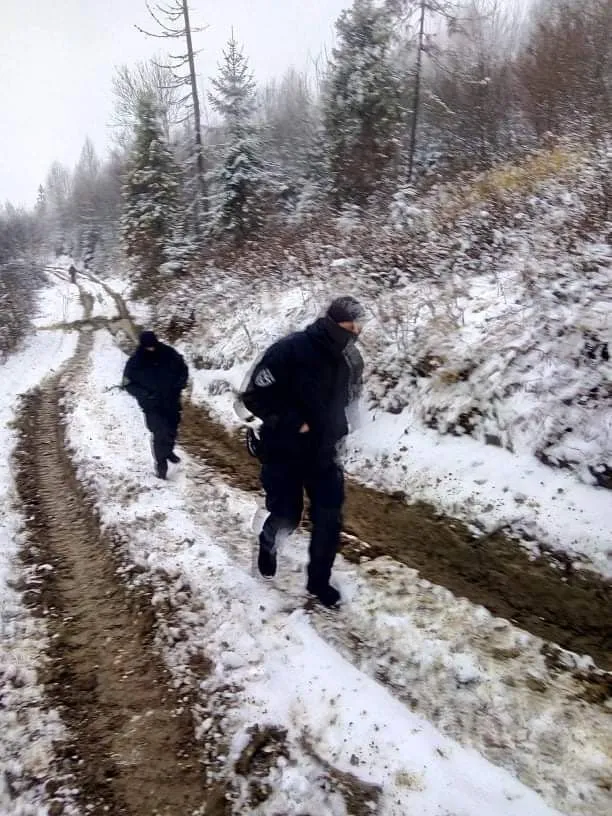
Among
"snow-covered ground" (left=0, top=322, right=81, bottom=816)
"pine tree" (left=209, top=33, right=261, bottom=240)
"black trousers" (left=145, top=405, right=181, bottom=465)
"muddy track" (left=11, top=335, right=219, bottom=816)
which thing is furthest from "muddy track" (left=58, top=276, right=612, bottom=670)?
"pine tree" (left=209, top=33, right=261, bottom=240)

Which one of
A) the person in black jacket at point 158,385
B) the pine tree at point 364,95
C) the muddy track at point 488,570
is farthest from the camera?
the pine tree at point 364,95

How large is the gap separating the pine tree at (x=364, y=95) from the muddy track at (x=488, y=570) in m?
15.2

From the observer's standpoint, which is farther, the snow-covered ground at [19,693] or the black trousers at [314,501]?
the black trousers at [314,501]

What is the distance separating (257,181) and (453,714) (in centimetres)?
1867

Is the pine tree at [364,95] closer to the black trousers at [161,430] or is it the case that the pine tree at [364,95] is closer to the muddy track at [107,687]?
the black trousers at [161,430]

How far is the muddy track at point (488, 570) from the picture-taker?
12.3 ft

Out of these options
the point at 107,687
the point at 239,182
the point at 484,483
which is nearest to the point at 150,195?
the point at 239,182

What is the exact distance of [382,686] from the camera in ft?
10.8

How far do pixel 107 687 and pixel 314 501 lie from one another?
6.05 ft

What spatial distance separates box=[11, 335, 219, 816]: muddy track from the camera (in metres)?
2.79

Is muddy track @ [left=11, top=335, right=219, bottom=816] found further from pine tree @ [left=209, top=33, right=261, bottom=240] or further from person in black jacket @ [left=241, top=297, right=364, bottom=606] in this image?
pine tree @ [left=209, top=33, right=261, bottom=240]

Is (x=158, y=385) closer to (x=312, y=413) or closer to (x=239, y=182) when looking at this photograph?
(x=312, y=413)

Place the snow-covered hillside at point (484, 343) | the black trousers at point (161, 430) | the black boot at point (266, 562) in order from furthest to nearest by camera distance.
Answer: the black trousers at point (161, 430) → the snow-covered hillside at point (484, 343) → the black boot at point (266, 562)

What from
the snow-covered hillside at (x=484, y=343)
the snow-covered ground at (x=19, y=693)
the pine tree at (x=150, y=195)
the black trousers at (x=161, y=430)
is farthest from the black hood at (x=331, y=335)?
the pine tree at (x=150, y=195)
